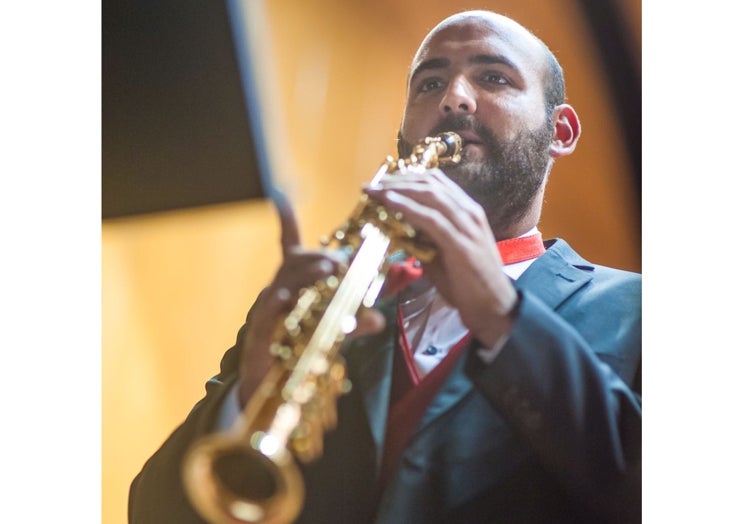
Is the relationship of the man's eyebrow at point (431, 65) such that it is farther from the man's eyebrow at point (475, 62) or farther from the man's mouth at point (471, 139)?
the man's mouth at point (471, 139)

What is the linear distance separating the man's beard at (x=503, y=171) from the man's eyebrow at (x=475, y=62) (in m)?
0.11

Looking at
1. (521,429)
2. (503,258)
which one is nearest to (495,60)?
(503,258)

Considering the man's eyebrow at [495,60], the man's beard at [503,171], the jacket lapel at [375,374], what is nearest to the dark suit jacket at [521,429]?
the jacket lapel at [375,374]

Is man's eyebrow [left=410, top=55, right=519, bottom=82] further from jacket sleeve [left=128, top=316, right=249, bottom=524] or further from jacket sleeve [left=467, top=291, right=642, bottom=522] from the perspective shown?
jacket sleeve [left=128, top=316, right=249, bottom=524]

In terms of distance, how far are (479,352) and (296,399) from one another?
1.03ft

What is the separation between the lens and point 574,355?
1.35m

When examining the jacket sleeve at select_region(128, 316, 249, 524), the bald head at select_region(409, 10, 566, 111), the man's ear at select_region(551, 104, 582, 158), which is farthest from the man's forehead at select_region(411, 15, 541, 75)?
the jacket sleeve at select_region(128, 316, 249, 524)

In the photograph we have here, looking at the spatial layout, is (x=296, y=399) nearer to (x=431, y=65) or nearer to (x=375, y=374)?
(x=375, y=374)

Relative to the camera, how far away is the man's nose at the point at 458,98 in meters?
1.51
